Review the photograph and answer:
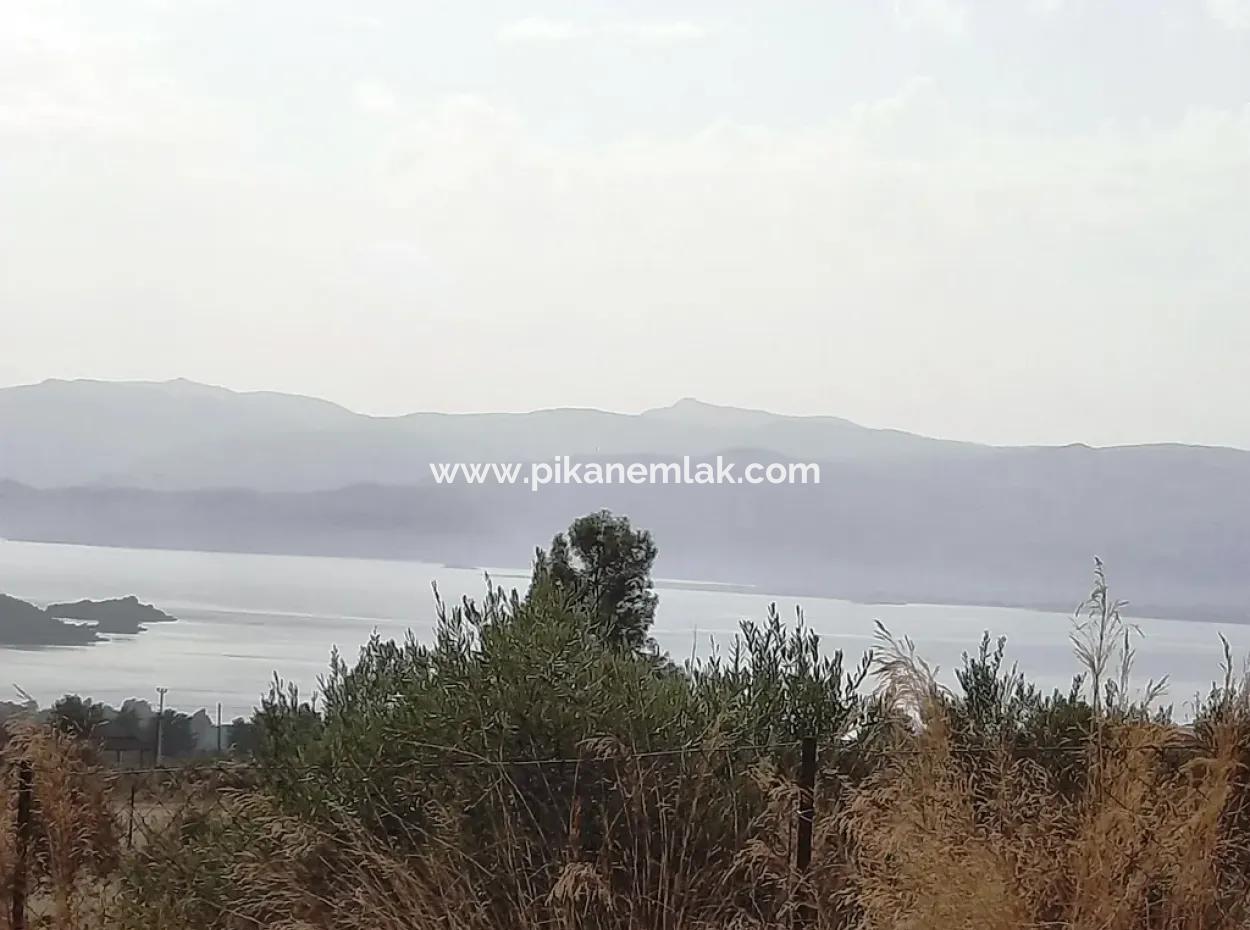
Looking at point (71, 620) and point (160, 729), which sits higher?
point (71, 620)

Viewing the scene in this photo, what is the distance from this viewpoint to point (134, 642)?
357 inches

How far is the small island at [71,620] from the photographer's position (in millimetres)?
8805

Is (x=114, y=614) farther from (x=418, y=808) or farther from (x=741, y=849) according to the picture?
(x=741, y=849)

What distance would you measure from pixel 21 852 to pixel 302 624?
431cm

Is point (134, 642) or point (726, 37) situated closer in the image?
point (726, 37)

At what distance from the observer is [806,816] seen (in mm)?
3854

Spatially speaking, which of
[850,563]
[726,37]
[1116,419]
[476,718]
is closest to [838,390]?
[850,563]

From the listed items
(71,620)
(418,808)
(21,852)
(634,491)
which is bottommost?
(21,852)

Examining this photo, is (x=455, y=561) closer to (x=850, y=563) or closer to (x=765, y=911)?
(x=850, y=563)

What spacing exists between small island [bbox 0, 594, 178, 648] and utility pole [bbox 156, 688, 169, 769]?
1.00 metres

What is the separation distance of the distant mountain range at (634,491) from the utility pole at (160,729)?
1.77 meters

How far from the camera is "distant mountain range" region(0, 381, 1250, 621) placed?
368 inches

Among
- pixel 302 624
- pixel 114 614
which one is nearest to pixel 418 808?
pixel 302 624

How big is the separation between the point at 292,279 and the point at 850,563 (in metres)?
4.31
